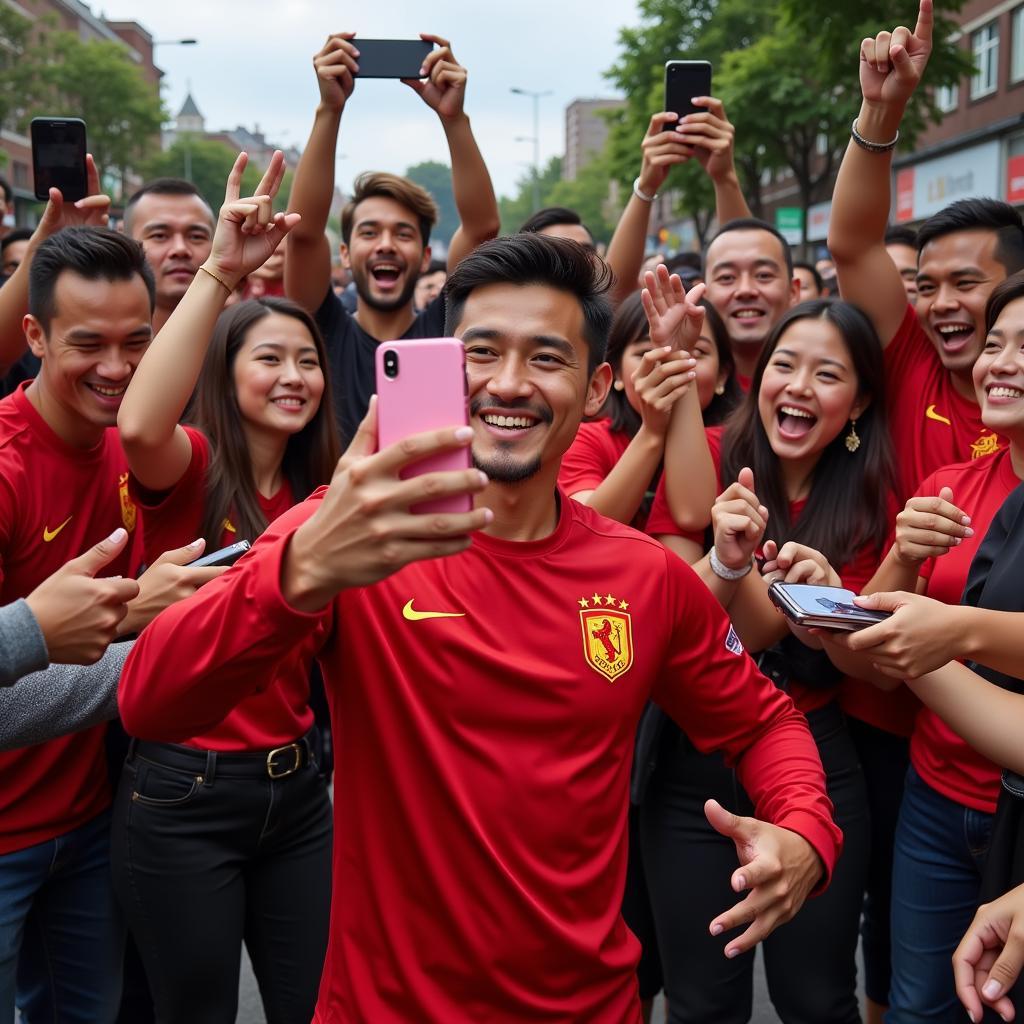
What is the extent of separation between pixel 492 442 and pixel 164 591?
2.89 ft

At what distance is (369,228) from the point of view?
16.2 ft

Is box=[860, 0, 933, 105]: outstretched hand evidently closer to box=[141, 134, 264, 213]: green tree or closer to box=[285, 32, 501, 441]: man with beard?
box=[285, 32, 501, 441]: man with beard

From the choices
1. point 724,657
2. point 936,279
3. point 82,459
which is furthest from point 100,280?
point 936,279

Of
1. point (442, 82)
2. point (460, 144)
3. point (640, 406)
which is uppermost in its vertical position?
point (442, 82)

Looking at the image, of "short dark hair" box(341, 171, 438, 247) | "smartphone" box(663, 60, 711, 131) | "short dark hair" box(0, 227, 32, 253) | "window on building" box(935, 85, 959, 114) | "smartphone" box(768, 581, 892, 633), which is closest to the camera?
"smartphone" box(768, 581, 892, 633)

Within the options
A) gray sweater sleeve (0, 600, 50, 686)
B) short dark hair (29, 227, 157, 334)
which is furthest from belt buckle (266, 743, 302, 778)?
short dark hair (29, 227, 157, 334)

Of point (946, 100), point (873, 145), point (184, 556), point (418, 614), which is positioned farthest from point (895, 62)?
point (946, 100)

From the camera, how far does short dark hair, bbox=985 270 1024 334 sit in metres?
2.83

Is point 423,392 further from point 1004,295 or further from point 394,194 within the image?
point 394,194

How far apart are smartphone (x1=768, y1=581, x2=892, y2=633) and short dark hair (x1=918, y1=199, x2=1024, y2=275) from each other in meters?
1.66

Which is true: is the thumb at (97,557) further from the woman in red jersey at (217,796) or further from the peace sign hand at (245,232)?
the peace sign hand at (245,232)

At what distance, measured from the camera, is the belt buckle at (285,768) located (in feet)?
9.55

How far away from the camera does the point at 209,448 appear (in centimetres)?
318

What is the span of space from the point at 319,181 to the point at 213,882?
8.14ft
